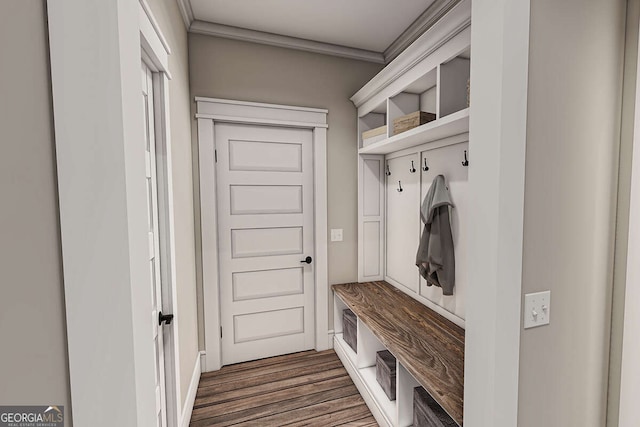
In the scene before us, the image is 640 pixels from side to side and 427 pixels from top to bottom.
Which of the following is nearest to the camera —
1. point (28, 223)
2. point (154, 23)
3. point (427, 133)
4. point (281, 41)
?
point (28, 223)

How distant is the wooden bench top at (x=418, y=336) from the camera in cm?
125

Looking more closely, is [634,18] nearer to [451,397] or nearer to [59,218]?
[451,397]

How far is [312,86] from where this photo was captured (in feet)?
8.21

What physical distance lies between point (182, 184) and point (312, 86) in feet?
4.68

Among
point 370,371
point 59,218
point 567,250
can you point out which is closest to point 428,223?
point 567,250

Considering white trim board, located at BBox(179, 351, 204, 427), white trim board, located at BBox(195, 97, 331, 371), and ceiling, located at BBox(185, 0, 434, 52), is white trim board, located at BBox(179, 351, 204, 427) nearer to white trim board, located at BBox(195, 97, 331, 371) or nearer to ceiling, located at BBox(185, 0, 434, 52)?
white trim board, located at BBox(195, 97, 331, 371)

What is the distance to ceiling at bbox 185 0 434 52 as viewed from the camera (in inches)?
76.1

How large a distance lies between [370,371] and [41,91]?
2.38 m

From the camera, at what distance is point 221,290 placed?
240cm

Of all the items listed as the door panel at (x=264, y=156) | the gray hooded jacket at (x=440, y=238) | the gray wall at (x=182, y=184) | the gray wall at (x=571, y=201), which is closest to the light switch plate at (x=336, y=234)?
the door panel at (x=264, y=156)

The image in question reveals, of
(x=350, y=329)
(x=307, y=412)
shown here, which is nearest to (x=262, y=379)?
(x=307, y=412)

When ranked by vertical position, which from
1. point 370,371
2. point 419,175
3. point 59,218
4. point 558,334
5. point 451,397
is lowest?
point 370,371

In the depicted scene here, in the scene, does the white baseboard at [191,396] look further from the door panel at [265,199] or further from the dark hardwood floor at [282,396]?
the door panel at [265,199]

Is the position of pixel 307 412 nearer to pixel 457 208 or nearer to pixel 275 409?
pixel 275 409
